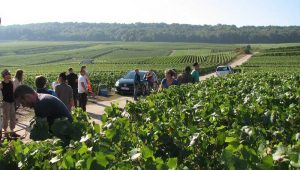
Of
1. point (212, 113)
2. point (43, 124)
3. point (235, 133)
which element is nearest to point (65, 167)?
point (43, 124)

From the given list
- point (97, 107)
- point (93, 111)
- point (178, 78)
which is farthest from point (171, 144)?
point (97, 107)

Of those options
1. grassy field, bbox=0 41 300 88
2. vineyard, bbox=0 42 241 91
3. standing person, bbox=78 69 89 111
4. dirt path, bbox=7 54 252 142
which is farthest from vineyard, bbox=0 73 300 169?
grassy field, bbox=0 41 300 88

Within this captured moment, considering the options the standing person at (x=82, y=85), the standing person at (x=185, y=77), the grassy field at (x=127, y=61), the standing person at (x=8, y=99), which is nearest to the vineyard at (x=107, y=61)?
the grassy field at (x=127, y=61)

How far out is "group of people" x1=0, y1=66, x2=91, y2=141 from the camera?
6098mm

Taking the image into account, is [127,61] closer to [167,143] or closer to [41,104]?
[41,104]

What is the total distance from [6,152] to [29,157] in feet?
1.57

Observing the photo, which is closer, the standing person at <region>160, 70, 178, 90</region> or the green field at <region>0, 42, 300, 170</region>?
the green field at <region>0, 42, 300, 170</region>

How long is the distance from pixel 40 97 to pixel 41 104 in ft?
0.54

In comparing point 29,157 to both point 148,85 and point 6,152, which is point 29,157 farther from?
point 148,85

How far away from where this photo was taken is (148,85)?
23062 millimetres

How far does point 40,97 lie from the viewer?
6262 millimetres

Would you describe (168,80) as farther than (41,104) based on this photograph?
Yes

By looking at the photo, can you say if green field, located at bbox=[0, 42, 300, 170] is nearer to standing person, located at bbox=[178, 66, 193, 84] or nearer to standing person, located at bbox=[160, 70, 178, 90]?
standing person, located at bbox=[160, 70, 178, 90]

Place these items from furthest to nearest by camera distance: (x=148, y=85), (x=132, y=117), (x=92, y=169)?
(x=148, y=85) < (x=132, y=117) < (x=92, y=169)
